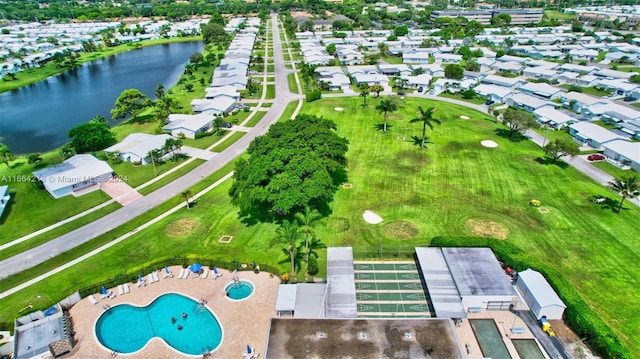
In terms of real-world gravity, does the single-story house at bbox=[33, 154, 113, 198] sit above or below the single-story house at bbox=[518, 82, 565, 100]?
→ below

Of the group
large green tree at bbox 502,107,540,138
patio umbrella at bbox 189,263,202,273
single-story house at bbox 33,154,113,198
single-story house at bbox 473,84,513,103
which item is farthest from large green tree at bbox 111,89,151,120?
single-story house at bbox 473,84,513,103

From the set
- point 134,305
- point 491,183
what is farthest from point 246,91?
point 134,305

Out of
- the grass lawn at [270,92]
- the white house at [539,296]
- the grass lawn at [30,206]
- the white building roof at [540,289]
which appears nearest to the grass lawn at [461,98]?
the grass lawn at [270,92]

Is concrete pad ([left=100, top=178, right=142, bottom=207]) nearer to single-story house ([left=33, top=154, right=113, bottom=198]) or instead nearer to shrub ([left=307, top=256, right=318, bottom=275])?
single-story house ([left=33, top=154, right=113, bottom=198])

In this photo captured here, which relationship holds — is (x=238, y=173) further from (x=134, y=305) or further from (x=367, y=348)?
(x=367, y=348)

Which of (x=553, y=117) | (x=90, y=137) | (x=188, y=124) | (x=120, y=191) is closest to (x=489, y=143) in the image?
(x=553, y=117)
